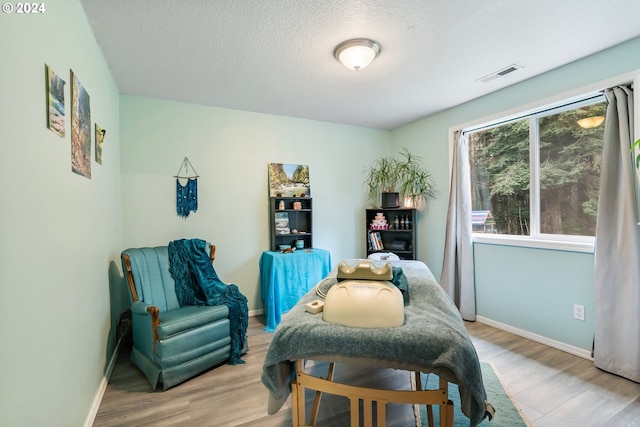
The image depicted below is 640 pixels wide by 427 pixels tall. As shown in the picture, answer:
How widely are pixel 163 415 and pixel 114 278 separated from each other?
132cm

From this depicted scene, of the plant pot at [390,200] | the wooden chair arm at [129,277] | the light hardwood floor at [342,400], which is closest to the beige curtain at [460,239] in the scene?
the plant pot at [390,200]

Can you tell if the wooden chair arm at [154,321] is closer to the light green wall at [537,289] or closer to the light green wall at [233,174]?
the light green wall at [233,174]

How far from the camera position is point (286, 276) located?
298 centimetres

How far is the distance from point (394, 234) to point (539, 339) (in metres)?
1.84

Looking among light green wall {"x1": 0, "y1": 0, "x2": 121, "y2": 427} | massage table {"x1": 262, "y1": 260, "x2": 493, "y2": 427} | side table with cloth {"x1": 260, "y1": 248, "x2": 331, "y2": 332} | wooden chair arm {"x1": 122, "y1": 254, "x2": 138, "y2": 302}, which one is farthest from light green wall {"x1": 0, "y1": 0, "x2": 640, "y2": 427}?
massage table {"x1": 262, "y1": 260, "x2": 493, "y2": 427}

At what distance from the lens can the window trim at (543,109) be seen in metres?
2.07

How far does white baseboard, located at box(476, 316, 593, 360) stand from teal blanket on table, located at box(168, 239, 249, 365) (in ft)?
8.12

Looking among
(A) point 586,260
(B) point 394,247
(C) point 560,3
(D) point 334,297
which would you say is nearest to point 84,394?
(D) point 334,297

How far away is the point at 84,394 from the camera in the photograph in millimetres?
1546

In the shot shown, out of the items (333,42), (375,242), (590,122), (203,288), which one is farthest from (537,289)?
(203,288)

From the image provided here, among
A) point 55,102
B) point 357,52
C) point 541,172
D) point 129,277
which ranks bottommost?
point 129,277

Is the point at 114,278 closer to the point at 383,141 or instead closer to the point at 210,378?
the point at 210,378

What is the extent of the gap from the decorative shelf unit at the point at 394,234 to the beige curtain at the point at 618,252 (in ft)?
5.62

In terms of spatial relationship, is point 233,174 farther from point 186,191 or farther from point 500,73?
point 500,73
